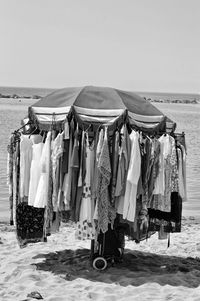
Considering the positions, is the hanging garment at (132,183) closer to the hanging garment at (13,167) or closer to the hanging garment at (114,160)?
the hanging garment at (114,160)

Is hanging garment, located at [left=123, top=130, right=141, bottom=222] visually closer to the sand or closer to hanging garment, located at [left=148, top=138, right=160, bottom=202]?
hanging garment, located at [left=148, top=138, right=160, bottom=202]

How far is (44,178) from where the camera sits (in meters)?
6.48

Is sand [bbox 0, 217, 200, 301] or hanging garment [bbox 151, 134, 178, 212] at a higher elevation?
hanging garment [bbox 151, 134, 178, 212]

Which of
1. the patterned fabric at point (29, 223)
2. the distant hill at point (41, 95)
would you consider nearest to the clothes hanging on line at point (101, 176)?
the patterned fabric at point (29, 223)

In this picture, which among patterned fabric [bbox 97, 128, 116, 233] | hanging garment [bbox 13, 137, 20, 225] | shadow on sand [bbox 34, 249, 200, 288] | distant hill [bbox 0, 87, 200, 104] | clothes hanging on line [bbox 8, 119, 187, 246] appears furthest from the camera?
distant hill [bbox 0, 87, 200, 104]

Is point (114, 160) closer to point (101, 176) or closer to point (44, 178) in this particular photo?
point (101, 176)

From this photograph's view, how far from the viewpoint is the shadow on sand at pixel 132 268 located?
257 inches

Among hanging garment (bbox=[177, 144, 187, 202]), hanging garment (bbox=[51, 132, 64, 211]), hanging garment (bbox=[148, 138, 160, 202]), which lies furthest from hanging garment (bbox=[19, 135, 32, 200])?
hanging garment (bbox=[177, 144, 187, 202])

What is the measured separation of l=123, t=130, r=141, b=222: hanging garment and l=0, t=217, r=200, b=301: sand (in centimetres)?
83

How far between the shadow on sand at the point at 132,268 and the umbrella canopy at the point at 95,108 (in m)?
1.82

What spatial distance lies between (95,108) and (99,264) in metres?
1.97

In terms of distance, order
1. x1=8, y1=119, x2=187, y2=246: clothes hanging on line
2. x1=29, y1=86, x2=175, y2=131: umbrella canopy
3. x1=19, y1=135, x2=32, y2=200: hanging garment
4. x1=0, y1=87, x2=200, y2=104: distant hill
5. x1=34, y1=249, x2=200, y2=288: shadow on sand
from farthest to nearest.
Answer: x1=0, y1=87, x2=200, y2=104: distant hill
x1=19, y1=135, x2=32, y2=200: hanging garment
x1=34, y1=249, x2=200, y2=288: shadow on sand
x1=29, y1=86, x2=175, y2=131: umbrella canopy
x1=8, y1=119, x2=187, y2=246: clothes hanging on line

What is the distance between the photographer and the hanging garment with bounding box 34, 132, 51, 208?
6453 millimetres

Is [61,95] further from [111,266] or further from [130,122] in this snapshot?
[111,266]
